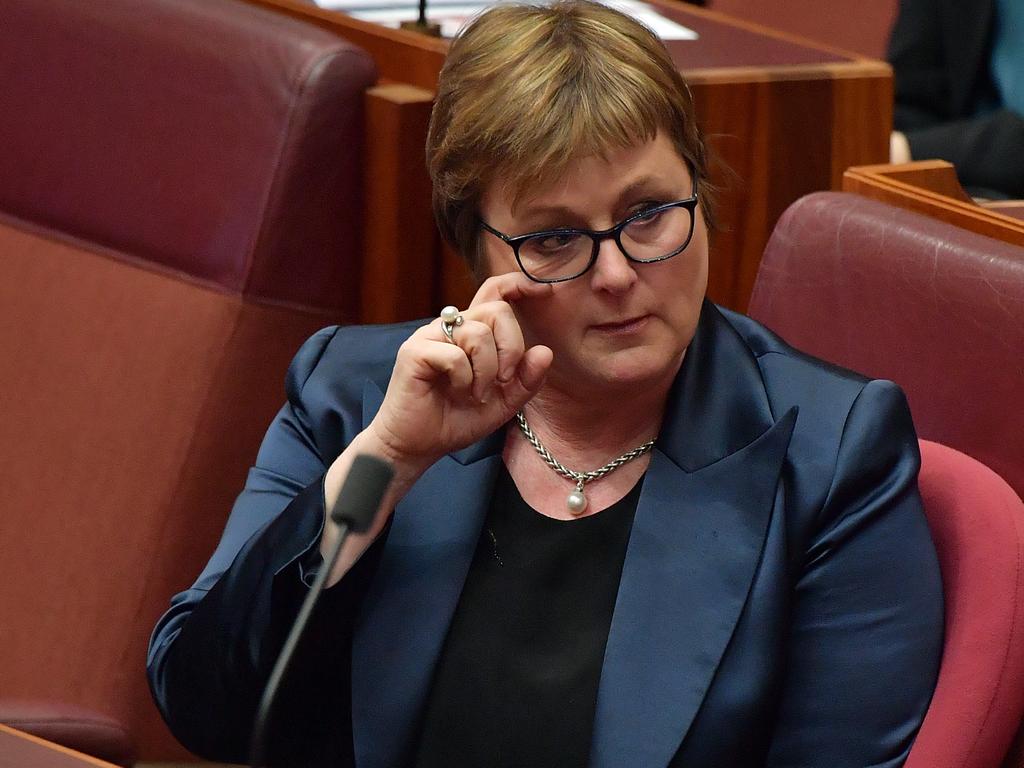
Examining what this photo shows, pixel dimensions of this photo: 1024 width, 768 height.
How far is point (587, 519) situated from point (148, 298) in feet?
2.28

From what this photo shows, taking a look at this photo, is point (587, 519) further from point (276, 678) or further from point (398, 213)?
point (398, 213)

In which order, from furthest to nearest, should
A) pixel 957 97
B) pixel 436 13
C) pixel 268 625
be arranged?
pixel 957 97
pixel 436 13
pixel 268 625

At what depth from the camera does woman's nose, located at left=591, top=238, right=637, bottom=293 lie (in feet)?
3.94

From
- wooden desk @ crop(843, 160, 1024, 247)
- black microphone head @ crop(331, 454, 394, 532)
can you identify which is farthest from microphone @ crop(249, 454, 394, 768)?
wooden desk @ crop(843, 160, 1024, 247)

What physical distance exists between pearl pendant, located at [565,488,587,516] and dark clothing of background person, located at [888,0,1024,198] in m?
1.41

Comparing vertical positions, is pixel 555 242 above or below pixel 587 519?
above

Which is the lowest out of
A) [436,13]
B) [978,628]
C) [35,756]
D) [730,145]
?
[35,756]

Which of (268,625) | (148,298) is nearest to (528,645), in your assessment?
(268,625)

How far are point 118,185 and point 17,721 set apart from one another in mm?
604

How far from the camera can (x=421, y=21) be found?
1.92 m

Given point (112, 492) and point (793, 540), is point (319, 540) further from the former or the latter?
point (112, 492)

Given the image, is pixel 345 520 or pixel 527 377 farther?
pixel 527 377

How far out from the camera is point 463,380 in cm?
117

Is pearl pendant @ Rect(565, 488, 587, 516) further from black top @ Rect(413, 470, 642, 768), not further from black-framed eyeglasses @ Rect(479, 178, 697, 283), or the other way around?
black-framed eyeglasses @ Rect(479, 178, 697, 283)
